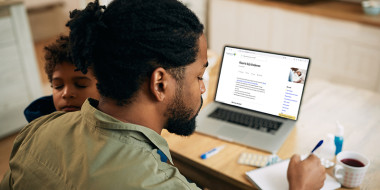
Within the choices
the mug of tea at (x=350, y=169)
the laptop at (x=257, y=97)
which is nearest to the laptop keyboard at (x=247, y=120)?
the laptop at (x=257, y=97)

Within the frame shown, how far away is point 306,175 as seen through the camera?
38.1 inches

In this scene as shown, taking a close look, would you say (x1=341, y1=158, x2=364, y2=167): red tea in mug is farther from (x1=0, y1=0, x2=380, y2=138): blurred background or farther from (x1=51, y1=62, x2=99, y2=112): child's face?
(x1=0, y1=0, x2=380, y2=138): blurred background

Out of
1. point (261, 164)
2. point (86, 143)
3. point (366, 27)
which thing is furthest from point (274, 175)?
point (366, 27)

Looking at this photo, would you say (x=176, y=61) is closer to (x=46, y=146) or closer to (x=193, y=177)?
(x=46, y=146)

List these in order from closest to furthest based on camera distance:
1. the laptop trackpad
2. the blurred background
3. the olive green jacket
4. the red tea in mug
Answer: the olive green jacket
the red tea in mug
the laptop trackpad
the blurred background

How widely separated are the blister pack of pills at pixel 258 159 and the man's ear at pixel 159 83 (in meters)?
0.46

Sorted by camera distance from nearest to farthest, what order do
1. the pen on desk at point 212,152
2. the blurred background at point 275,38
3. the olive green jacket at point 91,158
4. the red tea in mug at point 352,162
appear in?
the olive green jacket at point 91,158, the red tea in mug at point 352,162, the pen on desk at point 212,152, the blurred background at point 275,38

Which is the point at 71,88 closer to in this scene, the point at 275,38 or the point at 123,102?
the point at 123,102

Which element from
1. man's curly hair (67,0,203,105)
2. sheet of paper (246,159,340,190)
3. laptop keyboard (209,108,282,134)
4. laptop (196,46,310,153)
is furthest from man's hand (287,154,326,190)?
man's curly hair (67,0,203,105)

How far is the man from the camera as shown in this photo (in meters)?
0.74

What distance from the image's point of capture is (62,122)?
2.93 feet

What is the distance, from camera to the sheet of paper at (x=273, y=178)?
104 centimetres

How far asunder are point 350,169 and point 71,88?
1.03 metres

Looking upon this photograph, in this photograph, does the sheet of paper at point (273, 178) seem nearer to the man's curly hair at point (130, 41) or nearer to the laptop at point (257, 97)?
the laptop at point (257, 97)
